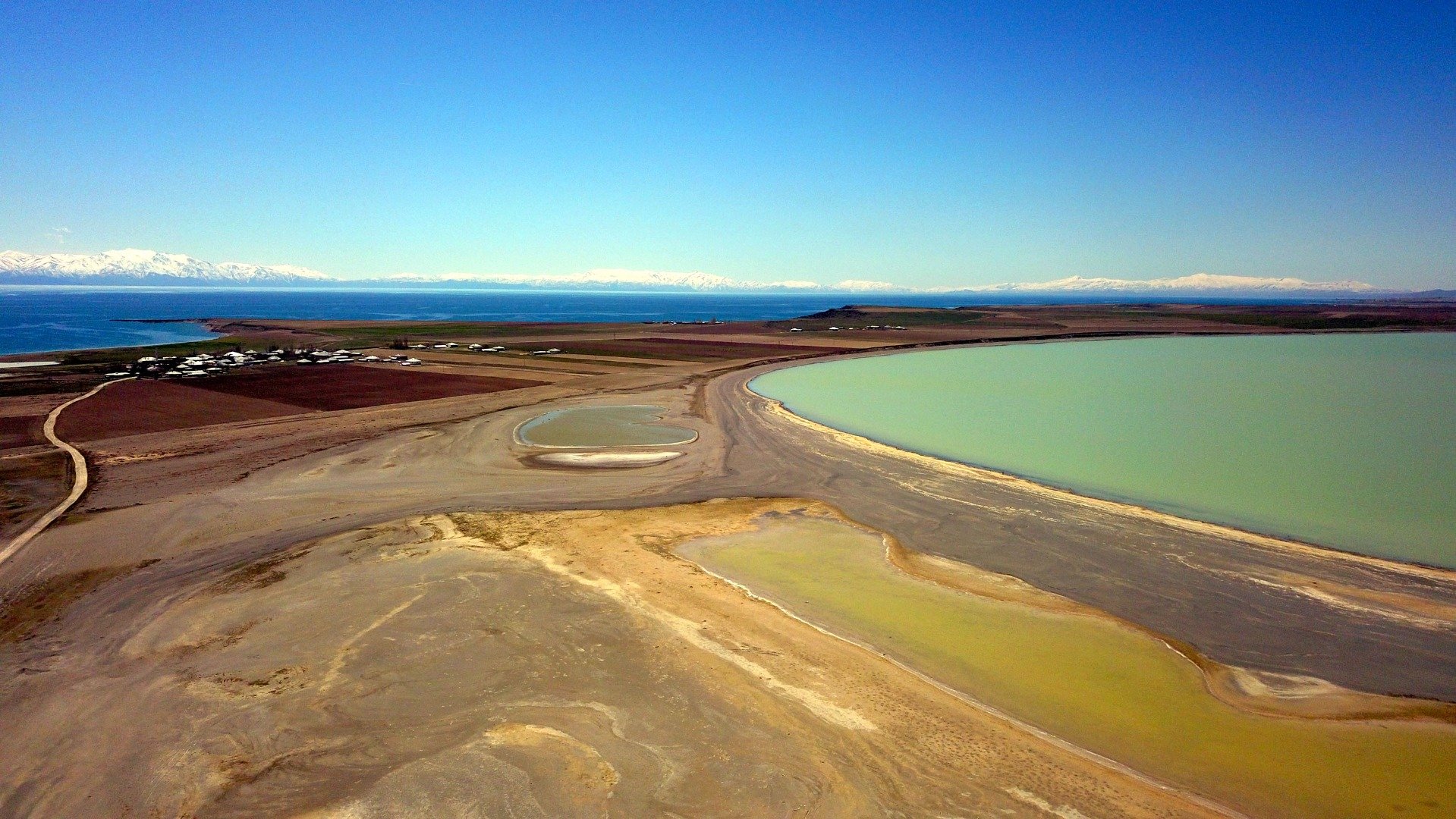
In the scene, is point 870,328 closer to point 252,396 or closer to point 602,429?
point 602,429

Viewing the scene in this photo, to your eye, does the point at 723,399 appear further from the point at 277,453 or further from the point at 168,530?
the point at 168,530

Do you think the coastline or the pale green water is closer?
the coastline

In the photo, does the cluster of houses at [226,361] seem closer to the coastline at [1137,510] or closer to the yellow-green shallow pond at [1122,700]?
the coastline at [1137,510]

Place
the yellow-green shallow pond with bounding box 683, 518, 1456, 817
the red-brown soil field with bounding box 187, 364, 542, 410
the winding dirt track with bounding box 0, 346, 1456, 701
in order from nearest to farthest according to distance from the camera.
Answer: the yellow-green shallow pond with bounding box 683, 518, 1456, 817, the winding dirt track with bounding box 0, 346, 1456, 701, the red-brown soil field with bounding box 187, 364, 542, 410

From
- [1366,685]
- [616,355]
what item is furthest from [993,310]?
[1366,685]

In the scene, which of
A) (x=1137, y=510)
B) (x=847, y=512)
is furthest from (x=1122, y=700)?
(x=1137, y=510)

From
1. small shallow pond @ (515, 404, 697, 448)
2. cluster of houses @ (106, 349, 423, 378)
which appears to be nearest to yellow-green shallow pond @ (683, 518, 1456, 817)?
small shallow pond @ (515, 404, 697, 448)

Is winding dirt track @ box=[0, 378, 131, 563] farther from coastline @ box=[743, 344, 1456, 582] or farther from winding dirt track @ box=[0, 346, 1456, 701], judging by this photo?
coastline @ box=[743, 344, 1456, 582]
